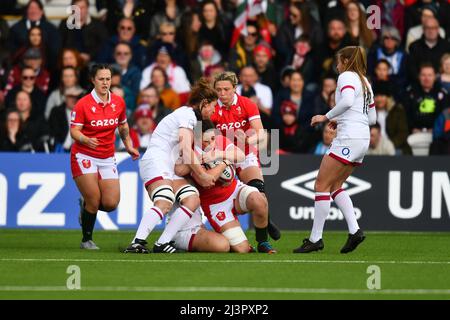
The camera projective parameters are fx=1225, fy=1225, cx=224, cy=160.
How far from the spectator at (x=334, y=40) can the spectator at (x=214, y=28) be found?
1.67 metres

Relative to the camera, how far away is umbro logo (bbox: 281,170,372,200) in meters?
17.6

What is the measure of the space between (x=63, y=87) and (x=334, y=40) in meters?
4.37

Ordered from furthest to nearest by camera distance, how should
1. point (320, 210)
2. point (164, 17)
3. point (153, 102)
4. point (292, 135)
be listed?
point (164, 17), point (153, 102), point (292, 135), point (320, 210)

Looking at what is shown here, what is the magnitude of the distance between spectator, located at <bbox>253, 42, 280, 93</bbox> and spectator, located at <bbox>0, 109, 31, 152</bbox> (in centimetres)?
391

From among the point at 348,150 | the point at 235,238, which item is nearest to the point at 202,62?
the point at 235,238


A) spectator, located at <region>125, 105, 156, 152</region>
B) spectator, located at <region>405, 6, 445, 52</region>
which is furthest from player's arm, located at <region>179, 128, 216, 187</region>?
spectator, located at <region>405, 6, 445, 52</region>

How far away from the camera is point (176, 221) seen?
42.7 feet

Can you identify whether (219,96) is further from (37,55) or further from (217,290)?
(37,55)

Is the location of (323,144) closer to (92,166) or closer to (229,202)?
(229,202)

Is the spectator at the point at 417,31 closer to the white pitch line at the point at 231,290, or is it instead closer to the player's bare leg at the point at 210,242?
the player's bare leg at the point at 210,242

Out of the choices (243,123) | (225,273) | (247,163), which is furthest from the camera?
(247,163)

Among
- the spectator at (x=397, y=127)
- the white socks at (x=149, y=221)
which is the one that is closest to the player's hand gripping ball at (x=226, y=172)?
the white socks at (x=149, y=221)

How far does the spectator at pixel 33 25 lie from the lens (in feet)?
64.7

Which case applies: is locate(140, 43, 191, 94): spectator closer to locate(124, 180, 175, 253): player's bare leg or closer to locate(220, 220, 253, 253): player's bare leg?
locate(220, 220, 253, 253): player's bare leg
